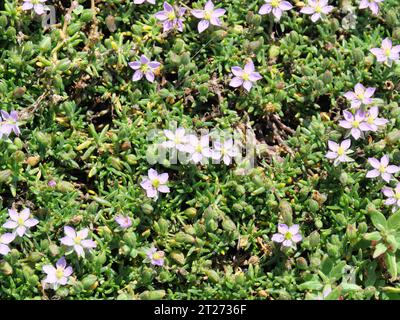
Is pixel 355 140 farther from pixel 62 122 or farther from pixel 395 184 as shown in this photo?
pixel 62 122

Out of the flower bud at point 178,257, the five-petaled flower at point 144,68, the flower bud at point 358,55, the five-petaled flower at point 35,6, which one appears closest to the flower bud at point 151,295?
the flower bud at point 178,257

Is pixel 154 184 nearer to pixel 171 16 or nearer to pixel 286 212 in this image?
pixel 286 212

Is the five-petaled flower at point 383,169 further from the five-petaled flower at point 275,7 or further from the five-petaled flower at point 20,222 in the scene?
the five-petaled flower at point 20,222

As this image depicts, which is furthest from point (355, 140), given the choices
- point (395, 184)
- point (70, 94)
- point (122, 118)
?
point (70, 94)

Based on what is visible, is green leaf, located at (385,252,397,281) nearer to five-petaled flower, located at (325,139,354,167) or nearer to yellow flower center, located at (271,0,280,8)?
five-petaled flower, located at (325,139,354,167)
